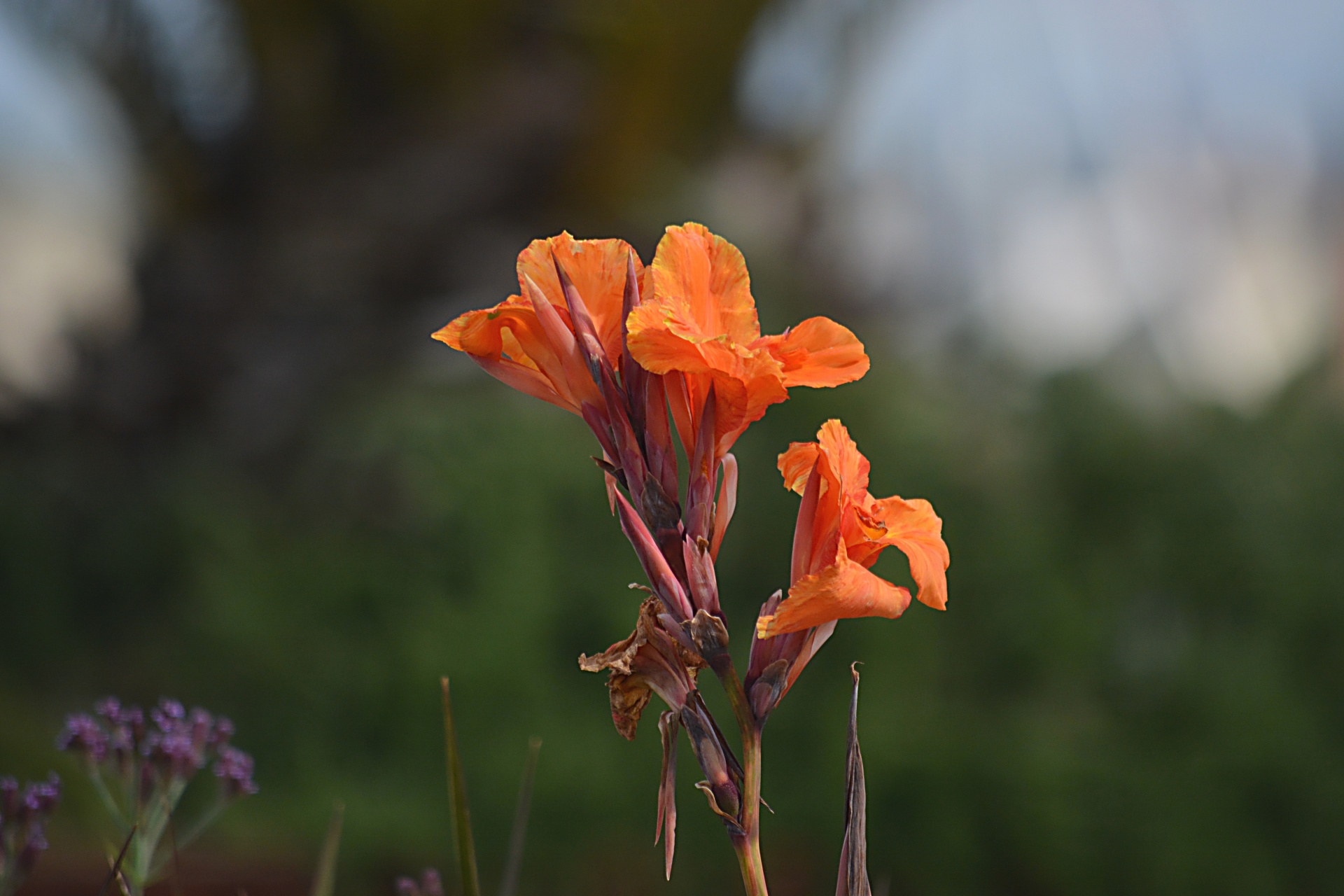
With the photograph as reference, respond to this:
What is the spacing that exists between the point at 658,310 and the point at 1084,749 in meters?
1.74

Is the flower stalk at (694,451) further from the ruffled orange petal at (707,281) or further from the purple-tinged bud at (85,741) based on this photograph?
the purple-tinged bud at (85,741)

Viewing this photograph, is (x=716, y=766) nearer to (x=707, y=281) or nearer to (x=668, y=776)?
(x=668, y=776)

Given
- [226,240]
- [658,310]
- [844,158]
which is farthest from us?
[844,158]

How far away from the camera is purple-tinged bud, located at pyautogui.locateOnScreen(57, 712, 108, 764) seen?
0.49 meters

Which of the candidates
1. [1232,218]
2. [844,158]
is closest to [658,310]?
[844,158]

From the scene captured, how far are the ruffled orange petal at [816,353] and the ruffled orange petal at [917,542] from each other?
0.05 m

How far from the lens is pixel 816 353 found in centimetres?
37

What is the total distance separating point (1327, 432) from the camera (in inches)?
79.8

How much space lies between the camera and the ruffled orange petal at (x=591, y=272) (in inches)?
14.6

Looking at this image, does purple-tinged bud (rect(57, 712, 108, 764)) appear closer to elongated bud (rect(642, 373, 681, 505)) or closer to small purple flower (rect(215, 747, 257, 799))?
small purple flower (rect(215, 747, 257, 799))

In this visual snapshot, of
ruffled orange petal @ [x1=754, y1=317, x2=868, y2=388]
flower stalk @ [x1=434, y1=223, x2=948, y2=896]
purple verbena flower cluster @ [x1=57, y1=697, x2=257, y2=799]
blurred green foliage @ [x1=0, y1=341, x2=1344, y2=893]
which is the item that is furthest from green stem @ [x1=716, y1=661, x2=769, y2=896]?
blurred green foliage @ [x1=0, y1=341, x2=1344, y2=893]

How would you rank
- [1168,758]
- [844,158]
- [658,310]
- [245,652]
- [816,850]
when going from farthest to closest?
[844,158] → [245,652] → [816,850] → [1168,758] → [658,310]

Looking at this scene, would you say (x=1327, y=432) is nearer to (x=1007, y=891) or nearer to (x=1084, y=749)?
(x=1084, y=749)

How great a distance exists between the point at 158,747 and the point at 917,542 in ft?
1.26
